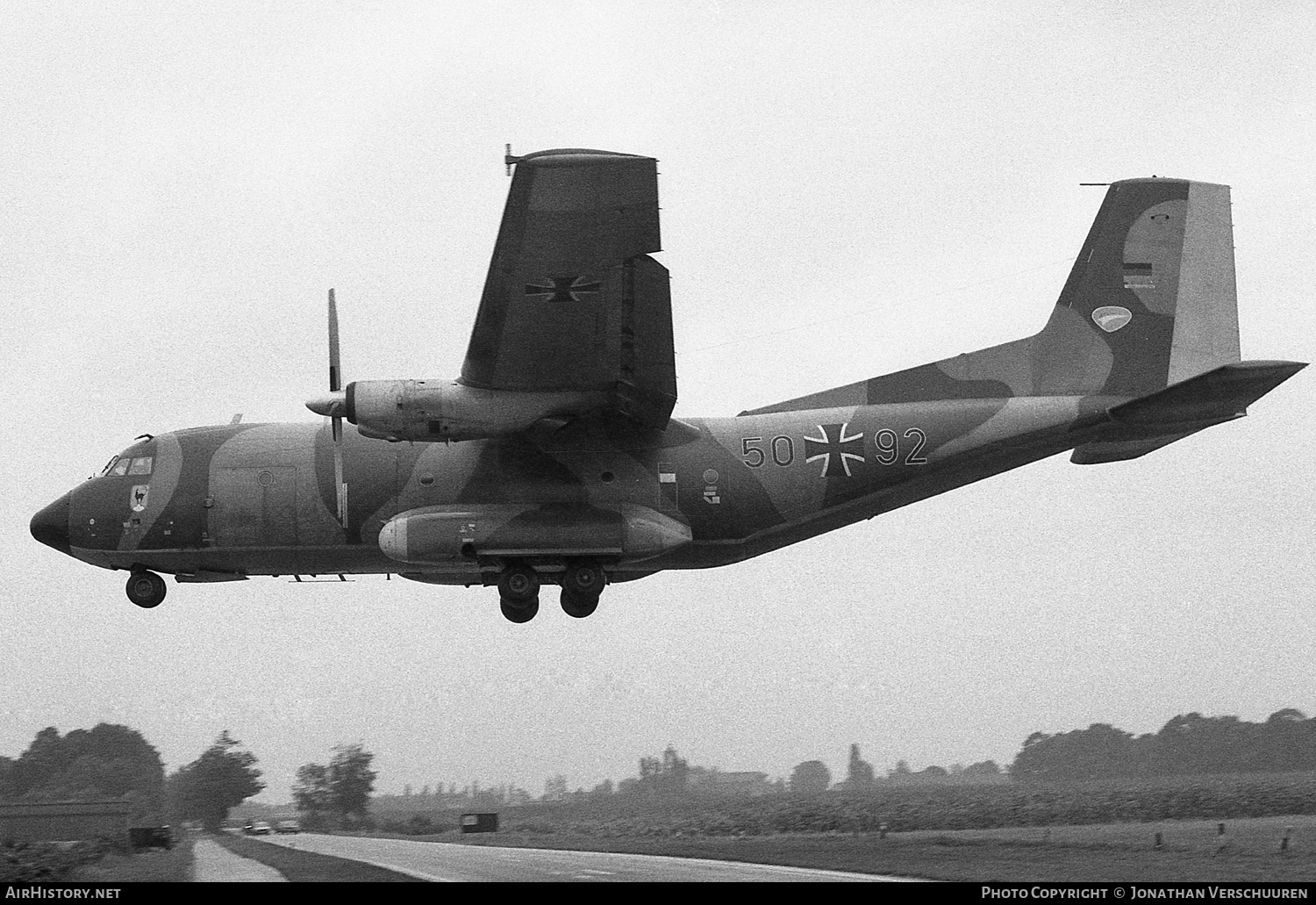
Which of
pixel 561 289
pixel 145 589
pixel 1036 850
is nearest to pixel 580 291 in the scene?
pixel 561 289

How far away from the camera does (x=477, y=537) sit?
890 inches

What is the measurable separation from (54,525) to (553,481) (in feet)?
27.7

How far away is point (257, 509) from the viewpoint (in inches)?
923

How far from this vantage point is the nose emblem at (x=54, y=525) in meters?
24.1

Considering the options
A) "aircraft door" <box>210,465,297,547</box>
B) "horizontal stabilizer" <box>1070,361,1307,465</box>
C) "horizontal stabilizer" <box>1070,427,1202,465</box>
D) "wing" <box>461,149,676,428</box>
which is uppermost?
"wing" <box>461,149,676,428</box>

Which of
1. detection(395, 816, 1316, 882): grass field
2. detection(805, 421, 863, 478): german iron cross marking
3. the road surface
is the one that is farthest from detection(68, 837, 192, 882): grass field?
detection(805, 421, 863, 478): german iron cross marking

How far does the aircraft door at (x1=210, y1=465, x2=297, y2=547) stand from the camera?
2339cm

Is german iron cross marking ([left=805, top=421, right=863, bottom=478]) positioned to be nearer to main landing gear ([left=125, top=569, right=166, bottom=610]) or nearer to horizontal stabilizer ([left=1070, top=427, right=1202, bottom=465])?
horizontal stabilizer ([left=1070, top=427, right=1202, bottom=465])

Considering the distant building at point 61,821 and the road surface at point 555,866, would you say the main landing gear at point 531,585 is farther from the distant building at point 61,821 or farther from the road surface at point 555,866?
the distant building at point 61,821

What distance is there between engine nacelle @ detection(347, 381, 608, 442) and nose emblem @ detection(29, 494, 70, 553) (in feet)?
19.6

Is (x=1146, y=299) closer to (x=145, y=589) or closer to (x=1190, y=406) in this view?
(x=1190, y=406)

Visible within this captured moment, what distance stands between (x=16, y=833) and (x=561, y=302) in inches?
540

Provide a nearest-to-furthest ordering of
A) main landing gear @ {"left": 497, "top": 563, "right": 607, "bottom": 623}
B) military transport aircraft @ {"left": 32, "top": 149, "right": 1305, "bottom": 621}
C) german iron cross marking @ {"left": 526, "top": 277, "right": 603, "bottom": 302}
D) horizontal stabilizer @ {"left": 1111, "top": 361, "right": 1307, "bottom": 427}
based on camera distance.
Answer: german iron cross marking @ {"left": 526, "top": 277, "right": 603, "bottom": 302}, military transport aircraft @ {"left": 32, "top": 149, "right": 1305, "bottom": 621}, horizontal stabilizer @ {"left": 1111, "top": 361, "right": 1307, "bottom": 427}, main landing gear @ {"left": 497, "top": 563, "right": 607, "bottom": 623}

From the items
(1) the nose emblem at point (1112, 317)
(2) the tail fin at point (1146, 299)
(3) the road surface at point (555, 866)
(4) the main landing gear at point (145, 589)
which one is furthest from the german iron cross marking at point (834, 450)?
(4) the main landing gear at point (145, 589)
